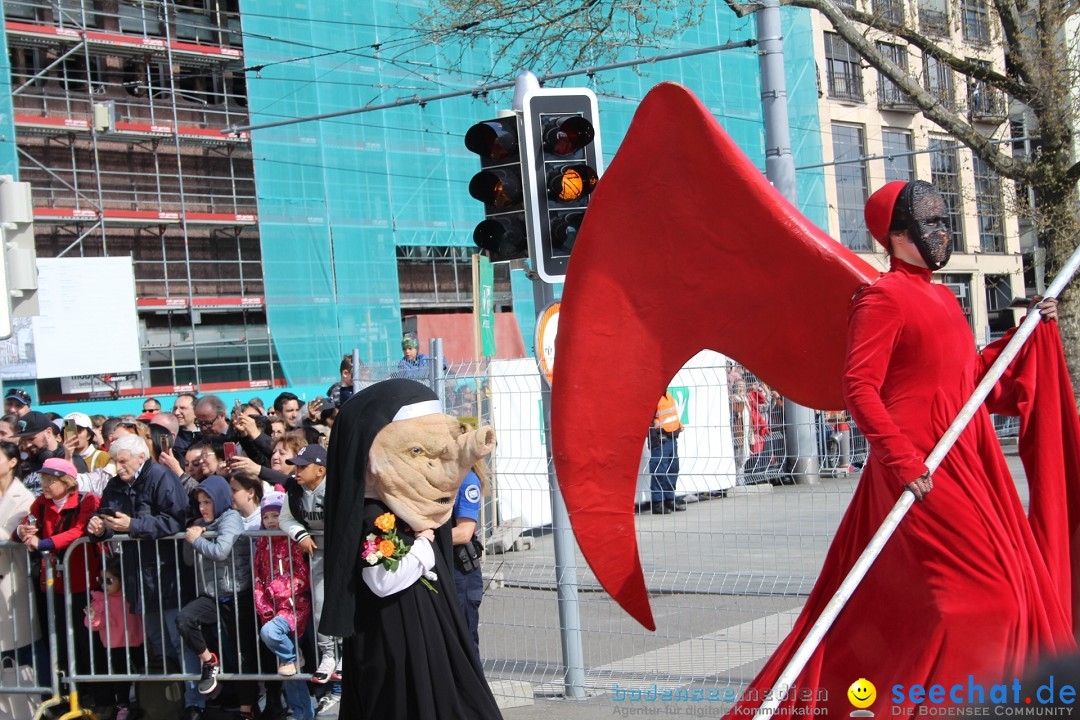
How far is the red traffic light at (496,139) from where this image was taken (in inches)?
271

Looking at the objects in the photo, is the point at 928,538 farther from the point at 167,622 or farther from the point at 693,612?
the point at 167,622

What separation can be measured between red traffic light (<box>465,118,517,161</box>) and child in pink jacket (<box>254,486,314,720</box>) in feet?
7.98

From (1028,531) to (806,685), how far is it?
0.89m

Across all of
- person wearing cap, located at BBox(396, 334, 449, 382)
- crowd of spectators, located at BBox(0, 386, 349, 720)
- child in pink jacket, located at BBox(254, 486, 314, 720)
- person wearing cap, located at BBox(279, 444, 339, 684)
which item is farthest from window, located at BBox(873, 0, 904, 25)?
child in pink jacket, located at BBox(254, 486, 314, 720)

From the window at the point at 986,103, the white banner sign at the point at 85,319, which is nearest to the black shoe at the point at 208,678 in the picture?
the window at the point at 986,103

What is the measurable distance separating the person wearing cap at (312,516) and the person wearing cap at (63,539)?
1.56 meters

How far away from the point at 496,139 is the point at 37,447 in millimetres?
5584

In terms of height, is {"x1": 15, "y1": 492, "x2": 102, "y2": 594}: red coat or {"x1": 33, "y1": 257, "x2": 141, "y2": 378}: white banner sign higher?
{"x1": 33, "y1": 257, "x2": 141, "y2": 378}: white banner sign

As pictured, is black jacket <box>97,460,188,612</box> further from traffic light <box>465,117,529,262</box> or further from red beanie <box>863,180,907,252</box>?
red beanie <box>863,180,907,252</box>

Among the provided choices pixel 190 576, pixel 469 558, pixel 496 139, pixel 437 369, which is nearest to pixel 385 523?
pixel 469 558

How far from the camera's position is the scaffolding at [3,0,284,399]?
29.6 m

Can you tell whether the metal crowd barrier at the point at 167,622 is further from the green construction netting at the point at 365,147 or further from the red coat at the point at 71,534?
the green construction netting at the point at 365,147

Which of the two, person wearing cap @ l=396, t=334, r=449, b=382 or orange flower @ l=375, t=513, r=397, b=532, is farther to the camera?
person wearing cap @ l=396, t=334, r=449, b=382

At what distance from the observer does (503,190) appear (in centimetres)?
694
